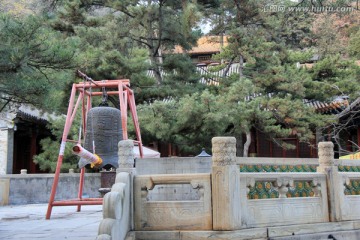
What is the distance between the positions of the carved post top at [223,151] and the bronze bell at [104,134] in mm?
3179

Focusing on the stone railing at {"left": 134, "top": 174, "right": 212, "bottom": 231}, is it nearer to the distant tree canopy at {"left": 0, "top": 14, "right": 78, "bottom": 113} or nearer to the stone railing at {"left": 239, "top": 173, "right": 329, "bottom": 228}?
the stone railing at {"left": 239, "top": 173, "right": 329, "bottom": 228}

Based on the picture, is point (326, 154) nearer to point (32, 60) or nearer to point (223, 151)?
point (223, 151)

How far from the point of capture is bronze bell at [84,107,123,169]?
7695mm

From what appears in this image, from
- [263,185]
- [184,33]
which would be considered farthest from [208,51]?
[263,185]

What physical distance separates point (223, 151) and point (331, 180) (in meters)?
1.98

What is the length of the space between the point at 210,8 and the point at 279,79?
414 cm

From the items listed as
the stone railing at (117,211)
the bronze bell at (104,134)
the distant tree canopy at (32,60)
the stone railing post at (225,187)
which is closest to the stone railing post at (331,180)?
the stone railing post at (225,187)

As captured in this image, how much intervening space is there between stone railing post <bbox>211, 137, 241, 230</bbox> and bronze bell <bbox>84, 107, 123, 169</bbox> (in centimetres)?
318

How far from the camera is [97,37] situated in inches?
605

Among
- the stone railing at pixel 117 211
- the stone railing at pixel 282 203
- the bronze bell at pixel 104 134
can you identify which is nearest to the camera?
the stone railing at pixel 117 211

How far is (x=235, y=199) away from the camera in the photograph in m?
4.93

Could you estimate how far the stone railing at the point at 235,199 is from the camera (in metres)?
4.91

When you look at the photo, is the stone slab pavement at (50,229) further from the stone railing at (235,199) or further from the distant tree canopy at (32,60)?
the distant tree canopy at (32,60)

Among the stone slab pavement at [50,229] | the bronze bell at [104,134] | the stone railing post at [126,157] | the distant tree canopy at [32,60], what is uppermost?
the distant tree canopy at [32,60]
